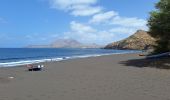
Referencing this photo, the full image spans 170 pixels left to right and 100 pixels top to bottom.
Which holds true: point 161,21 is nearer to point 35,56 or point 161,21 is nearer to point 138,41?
point 35,56

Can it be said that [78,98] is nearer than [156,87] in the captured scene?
Yes

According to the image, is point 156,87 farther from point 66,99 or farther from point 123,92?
point 66,99

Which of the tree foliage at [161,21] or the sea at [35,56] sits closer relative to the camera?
the tree foliage at [161,21]

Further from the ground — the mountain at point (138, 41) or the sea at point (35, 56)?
the mountain at point (138, 41)

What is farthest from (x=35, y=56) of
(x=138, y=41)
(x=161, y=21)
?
(x=138, y=41)

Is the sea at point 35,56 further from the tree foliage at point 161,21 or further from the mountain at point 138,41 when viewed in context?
the mountain at point 138,41

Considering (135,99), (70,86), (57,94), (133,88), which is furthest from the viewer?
(70,86)

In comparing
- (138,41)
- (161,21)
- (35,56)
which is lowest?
(35,56)

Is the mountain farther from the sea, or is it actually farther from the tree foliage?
the tree foliage

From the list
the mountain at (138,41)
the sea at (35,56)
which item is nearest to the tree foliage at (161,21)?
the sea at (35,56)

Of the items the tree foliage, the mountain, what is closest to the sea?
the tree foliage

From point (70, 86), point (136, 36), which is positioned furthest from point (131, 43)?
point (70, 86)

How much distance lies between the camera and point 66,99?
43.2 feet

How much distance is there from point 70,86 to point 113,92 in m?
3.04
